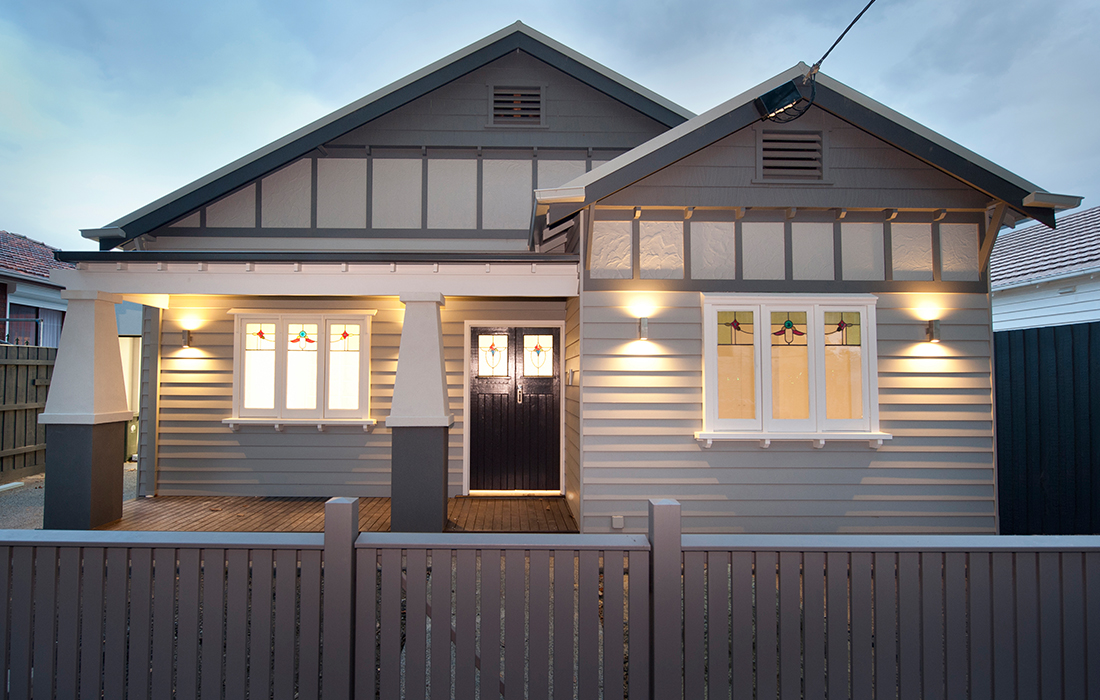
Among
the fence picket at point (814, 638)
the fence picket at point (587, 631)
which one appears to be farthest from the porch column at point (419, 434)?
the fence picket at point (814, 638)

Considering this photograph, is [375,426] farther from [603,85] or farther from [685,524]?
[603,85]

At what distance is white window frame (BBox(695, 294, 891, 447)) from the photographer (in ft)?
15.0

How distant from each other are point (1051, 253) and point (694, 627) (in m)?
10.3

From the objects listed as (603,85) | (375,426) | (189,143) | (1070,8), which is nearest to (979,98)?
(1070,8)

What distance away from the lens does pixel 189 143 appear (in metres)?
46.8

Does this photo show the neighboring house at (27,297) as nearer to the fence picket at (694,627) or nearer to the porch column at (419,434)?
the porch column at (419,434)

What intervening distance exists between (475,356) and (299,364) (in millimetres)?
1960

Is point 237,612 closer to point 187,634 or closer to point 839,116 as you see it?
point 187,634

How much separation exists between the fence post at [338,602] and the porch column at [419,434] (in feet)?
8.33

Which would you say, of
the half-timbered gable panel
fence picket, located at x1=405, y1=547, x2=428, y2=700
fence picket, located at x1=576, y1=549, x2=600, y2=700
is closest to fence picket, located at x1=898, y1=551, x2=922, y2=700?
fence picket, located at x1=576, y1=549, x2=600, y2=700

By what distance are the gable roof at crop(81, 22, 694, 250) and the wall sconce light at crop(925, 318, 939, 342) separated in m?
3.25

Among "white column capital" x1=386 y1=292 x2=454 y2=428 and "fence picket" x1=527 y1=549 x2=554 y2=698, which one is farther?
"white column capital" x1=386 y1=292 x2=454 y2=428

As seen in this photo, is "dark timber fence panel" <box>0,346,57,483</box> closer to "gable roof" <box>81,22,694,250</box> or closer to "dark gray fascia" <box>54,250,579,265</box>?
"gable roof" <box>81,22,694,250</box>

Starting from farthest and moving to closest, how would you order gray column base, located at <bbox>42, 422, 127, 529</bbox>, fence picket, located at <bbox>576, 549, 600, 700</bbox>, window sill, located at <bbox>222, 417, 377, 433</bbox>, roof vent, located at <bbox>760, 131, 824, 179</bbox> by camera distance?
1. window sill, located at <bbox>222, 417, 377, 433</bbox>
2. roof vent, located at <bbox>760, 131, 824, 179</bbox>
3. gray column base, located at <bbox>42, 422, 127, 529</bbox>
4. fence picket, located at <bbox>576, 549, 600, 700</bbox>
